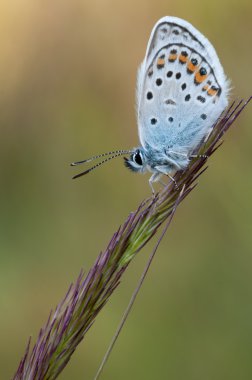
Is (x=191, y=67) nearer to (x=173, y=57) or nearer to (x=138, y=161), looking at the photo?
(x=173, y=57)

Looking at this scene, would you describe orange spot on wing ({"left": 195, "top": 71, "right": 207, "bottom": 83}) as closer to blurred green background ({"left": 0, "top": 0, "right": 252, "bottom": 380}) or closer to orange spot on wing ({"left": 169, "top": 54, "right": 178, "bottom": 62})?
orange spot on wing ({"left": 169, "top": 54, "right": 178, "bottom": 62})

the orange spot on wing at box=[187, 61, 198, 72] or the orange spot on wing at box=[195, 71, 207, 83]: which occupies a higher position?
the orange spot on wing at box=[187, 61, 198, 72]

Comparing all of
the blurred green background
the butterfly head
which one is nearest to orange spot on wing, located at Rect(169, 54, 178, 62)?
the butterfly head

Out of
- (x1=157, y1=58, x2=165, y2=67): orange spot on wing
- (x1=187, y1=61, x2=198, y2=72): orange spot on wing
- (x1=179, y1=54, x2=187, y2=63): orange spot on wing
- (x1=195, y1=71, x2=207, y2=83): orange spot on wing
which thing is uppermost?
(x1=157, y1=58, x2=165, y2=67): orange spot on wing

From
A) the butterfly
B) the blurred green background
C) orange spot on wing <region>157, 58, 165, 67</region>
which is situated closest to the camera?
the butterfly

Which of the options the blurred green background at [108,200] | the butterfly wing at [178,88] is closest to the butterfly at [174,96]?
the butterfly wing at [178,88]

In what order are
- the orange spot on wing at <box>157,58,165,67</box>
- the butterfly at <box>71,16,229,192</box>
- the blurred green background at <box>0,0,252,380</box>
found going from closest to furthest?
the butterfly at <box>71,16,229,192</box>, the orange spot on wing at <box>157,58,165,67</box>, the blurred green background at <box>0,0,252,380</box>

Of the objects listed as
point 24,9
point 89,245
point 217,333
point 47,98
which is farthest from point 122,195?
point 24,9

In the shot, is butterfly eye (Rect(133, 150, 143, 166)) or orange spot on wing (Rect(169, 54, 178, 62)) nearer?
orange spot on wing (Rect(169, 54, 178, 62))
